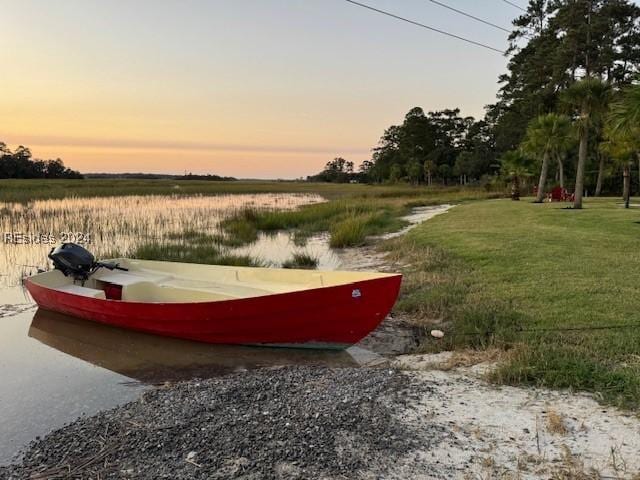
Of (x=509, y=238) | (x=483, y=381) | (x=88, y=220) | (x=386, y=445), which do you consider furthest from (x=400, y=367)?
A: (x=88, y=220)

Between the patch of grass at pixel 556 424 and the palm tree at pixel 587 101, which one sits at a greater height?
the palm tree at pixel 587 101

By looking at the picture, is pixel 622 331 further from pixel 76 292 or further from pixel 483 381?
pixel 76 292

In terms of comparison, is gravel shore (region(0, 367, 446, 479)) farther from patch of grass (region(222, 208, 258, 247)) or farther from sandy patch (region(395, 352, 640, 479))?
patch of grass (region(222, 208, 258, 247))

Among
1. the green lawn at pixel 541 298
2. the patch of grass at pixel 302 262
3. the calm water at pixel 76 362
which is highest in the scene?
the green lawn at pixel 541 298

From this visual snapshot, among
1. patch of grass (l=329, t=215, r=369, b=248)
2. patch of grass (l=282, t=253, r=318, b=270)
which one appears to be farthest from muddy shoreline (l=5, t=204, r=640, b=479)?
patch of grass (l=329, t=215, r=369, b=248)

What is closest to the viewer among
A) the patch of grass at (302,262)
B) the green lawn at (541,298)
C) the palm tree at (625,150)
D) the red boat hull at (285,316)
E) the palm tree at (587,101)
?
the green lawn at (541,298)

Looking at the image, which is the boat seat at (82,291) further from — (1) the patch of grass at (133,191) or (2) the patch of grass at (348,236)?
(1) the patch of grass at (133,191)

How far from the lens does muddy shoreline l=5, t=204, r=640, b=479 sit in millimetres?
3320

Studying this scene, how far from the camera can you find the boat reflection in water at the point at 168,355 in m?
6.17

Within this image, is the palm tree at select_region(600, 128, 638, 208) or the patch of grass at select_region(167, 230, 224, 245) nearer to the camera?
the patch of grass at select_region(167, 230, 224, 245)

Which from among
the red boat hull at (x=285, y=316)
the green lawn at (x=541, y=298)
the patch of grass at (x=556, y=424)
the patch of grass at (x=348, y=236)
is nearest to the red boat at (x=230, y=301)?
the red boat hull at (x=285, y=316)

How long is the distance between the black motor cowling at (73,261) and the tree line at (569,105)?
11.6 m

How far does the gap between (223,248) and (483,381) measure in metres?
→ 11.4

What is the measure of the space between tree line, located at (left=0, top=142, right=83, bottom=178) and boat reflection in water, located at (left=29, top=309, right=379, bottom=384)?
2694 inches
